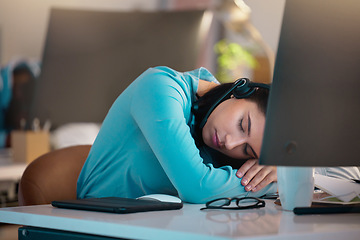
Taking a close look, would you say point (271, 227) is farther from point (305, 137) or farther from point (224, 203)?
point (224, 203)

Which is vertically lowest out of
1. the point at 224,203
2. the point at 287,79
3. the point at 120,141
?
the point at 224,203

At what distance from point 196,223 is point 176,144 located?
0.34 m

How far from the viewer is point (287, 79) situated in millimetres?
842

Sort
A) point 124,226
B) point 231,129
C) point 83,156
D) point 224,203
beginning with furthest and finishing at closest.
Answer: point 83,156 → point 231,129 → point 224,203 → point 124,226

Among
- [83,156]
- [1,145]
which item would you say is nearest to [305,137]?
[83,156]

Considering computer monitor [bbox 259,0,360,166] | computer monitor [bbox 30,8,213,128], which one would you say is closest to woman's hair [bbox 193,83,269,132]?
computer monitor [bbox 259,0,360,166]

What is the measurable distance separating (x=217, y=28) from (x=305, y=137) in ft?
16.0

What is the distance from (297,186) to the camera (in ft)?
3.30

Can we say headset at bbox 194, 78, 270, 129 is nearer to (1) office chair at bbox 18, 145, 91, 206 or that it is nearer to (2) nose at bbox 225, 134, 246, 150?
(2) nose at bbox 225, 134, 246, 150

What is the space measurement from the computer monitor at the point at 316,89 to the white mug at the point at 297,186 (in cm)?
9

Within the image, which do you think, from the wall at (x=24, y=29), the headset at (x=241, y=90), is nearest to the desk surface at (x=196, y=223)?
the headset at (x=241, y=90)

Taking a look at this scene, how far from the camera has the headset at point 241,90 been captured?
1.31 meters

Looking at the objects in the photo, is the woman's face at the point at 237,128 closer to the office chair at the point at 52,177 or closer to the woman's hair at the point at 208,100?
the woman's hair at the point at 208,100

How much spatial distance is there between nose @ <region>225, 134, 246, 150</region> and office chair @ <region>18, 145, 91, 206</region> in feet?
1.48
